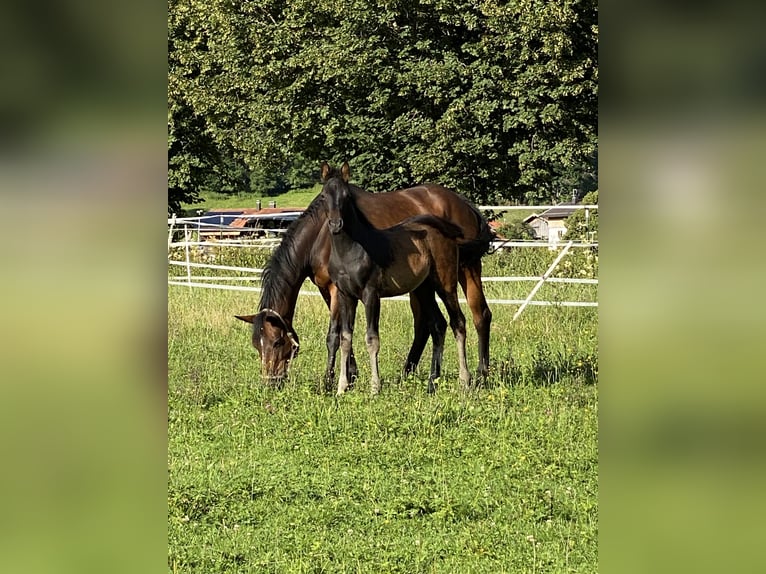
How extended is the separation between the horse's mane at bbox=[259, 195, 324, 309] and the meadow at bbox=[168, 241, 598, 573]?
2.83 feet

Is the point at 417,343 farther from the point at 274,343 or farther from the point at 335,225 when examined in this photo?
the point at 335,225

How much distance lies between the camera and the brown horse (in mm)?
9289

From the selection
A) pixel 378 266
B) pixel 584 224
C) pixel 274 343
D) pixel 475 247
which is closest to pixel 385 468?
pixel 378 266

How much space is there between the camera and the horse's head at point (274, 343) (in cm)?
917

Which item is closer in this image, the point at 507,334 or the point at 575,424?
the point at 575,424

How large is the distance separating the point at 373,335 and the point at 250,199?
54529 mm

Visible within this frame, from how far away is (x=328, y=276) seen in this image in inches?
387

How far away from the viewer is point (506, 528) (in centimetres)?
499
